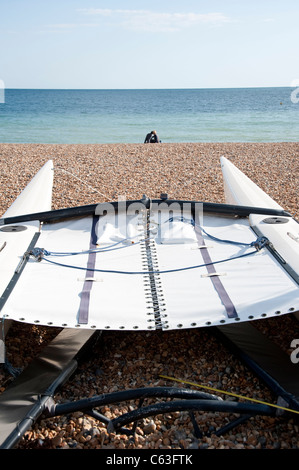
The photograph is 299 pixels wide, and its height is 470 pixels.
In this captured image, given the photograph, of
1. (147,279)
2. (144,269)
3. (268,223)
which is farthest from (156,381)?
(268,223)

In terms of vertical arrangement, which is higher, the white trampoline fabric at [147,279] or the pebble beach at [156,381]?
the white trampoline fabric at [147,279]

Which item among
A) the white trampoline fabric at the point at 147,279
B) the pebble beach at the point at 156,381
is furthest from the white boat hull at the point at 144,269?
→ the pebble beach at the point at 156,381

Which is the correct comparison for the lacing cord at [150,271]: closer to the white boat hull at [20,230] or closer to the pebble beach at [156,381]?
the white boat hull at [20,230]

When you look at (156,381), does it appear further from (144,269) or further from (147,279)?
(144,269)

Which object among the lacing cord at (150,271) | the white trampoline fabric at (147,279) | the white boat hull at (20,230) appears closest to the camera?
the white trampoline fabric at (147,279)

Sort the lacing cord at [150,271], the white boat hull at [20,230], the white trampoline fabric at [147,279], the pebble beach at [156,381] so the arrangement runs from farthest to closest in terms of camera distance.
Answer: the lacing cord at [150,271] < the white boat hull at [20,230] < the white trampoline fabric at [147,279] < the pebble beach at [156,381]

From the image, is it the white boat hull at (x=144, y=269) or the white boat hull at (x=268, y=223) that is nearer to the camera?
the white boat hull at (x=144, y=269)

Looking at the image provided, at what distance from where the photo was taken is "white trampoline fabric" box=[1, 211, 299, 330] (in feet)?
8.42

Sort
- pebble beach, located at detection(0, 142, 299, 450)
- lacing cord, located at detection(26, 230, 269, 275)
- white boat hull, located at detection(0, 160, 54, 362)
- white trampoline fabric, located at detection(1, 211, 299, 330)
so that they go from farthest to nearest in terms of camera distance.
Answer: lacing cord, located at detection(26, 230, 269, 275) → white boat hull, located at detection(0, 160, 54, 362) → white trampoline fabric, located at detection(1, 211, 299, 330) → pebble beach, located at detection(0, 142, 299, 450)

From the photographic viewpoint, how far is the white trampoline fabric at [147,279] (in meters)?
2.57

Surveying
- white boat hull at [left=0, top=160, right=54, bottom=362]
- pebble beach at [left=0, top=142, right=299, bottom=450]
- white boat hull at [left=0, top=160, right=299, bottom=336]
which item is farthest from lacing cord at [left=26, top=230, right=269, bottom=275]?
pebble beach at [left=0, top=142, right=299, bottom=450]

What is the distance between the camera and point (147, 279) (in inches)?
117

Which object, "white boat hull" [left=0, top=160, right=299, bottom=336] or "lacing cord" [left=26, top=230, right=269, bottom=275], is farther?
"lacing cord" [left=26, top=230, right=269, bottom=275]

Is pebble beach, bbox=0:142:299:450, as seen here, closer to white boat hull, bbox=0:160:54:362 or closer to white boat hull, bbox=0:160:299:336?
white boat hull, bbox=0:160:299:336
